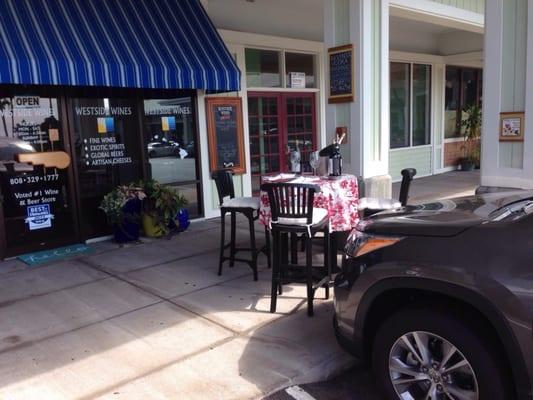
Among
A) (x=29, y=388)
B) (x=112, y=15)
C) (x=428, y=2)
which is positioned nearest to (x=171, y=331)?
(x=29, y=388)

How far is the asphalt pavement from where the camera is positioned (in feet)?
9.70

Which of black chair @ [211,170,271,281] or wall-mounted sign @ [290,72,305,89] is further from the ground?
wall-mounted sign @ [290,72,305,89]

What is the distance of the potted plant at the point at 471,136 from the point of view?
524 inches

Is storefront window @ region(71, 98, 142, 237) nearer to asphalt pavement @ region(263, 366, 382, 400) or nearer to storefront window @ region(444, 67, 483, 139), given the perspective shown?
asphalt pavement @ region(263, 366, 382, 400)

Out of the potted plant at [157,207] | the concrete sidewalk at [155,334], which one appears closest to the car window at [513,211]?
the concrete sidewalk at [155,334]

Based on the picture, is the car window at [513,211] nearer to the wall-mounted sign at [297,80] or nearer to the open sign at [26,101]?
the open sign at [26,101]

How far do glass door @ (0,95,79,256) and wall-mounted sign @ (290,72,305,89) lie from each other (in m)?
4.46

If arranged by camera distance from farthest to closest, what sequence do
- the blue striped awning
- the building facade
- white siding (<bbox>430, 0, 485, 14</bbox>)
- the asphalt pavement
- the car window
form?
1. white siding (<bbox>430, 0, 485, 14</bbox>)
2. the building facade
3. the blue striped awning
4. the asphalt pavement
5. the car window

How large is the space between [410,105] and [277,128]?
14.8 ft

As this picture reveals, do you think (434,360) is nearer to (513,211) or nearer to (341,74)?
(513,211)

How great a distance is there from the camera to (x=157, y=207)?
21.6 feet

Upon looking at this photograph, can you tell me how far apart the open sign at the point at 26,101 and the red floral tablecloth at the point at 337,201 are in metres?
3.26

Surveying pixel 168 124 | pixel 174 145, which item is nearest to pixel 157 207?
pixel 174 145

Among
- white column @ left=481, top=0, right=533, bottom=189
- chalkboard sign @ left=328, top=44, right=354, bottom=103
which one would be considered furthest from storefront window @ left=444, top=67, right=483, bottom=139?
white column @ left=481, top=0, right=533, bottom=189
